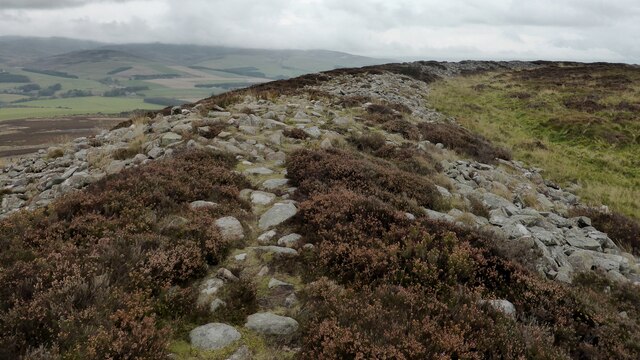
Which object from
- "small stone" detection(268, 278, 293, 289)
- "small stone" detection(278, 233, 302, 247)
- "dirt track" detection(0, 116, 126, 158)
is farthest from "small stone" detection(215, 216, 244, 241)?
Answer: "dirt track" detection(0, 116, 126, 158)

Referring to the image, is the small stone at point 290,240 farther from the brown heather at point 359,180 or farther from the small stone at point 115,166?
the small stone at point 115,166

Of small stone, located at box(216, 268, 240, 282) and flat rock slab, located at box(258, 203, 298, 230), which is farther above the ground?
flat rock slab, located at box(258, 203, 298, 230)

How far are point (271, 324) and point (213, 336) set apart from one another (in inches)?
29.9

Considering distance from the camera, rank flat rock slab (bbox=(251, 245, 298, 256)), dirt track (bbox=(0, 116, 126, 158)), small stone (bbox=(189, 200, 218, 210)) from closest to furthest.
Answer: flat rock slab (bbox=(251, 245, 298, 256)) → small stone (bbox=(189, 200, 218, 210)) → dirt track (bbox=(0, 116, 126, 158))

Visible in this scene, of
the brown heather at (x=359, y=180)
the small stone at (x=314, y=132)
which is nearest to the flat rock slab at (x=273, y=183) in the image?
the brown heather at (x=359, y=180)

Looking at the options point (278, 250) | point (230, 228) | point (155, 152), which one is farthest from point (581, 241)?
point (155, 152)

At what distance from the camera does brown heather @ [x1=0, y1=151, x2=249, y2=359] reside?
15.3 ft

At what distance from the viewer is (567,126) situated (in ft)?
94.0

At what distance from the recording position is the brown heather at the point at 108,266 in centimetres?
465

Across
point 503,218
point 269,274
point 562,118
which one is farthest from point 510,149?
point 269,274

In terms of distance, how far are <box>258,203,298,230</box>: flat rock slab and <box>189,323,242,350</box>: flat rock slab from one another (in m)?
3.28

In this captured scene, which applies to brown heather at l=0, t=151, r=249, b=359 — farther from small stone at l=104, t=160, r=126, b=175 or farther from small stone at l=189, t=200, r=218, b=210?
small stone at l=104, t=160, r=126, b=175

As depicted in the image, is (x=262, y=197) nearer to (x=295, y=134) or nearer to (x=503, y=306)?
(x=503, y=306)

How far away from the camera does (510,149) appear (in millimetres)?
23984
